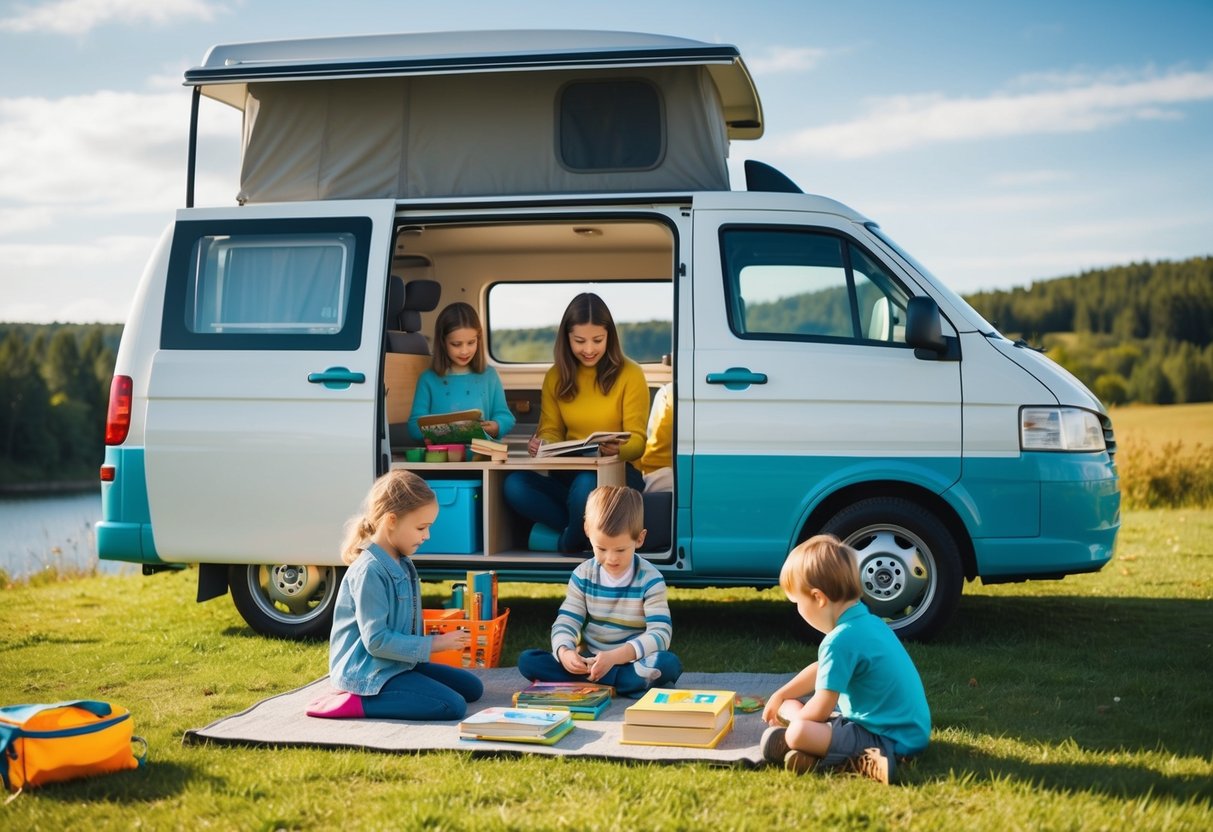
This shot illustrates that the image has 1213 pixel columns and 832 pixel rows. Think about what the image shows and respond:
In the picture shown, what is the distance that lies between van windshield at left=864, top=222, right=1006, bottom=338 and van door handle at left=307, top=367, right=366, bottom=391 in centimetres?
285

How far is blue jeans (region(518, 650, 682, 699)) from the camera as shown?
5574mm

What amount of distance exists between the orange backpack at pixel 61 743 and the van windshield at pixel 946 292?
4329 millimetres

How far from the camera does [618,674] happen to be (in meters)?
5.61

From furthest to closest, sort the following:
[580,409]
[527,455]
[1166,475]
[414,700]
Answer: [1166,475], [580,409], [527,455], [414,700]

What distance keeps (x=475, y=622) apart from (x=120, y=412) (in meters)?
2.36

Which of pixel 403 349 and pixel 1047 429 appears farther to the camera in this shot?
pixel 403 349

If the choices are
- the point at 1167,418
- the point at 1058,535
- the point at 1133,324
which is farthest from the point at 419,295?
the point at 1133,324

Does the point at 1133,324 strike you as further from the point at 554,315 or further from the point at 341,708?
the point at 341,708

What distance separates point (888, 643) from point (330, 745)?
217 cm

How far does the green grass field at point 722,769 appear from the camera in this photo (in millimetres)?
3852

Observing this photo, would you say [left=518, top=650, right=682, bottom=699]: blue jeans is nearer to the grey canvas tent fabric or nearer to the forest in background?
the grey canvas tent fabric

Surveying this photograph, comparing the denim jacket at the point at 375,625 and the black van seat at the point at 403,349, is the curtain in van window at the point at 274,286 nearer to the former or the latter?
the black van seat at the point at 403,349

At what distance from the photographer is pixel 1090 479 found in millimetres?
6324

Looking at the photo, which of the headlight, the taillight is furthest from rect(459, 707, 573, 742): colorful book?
the taillight
